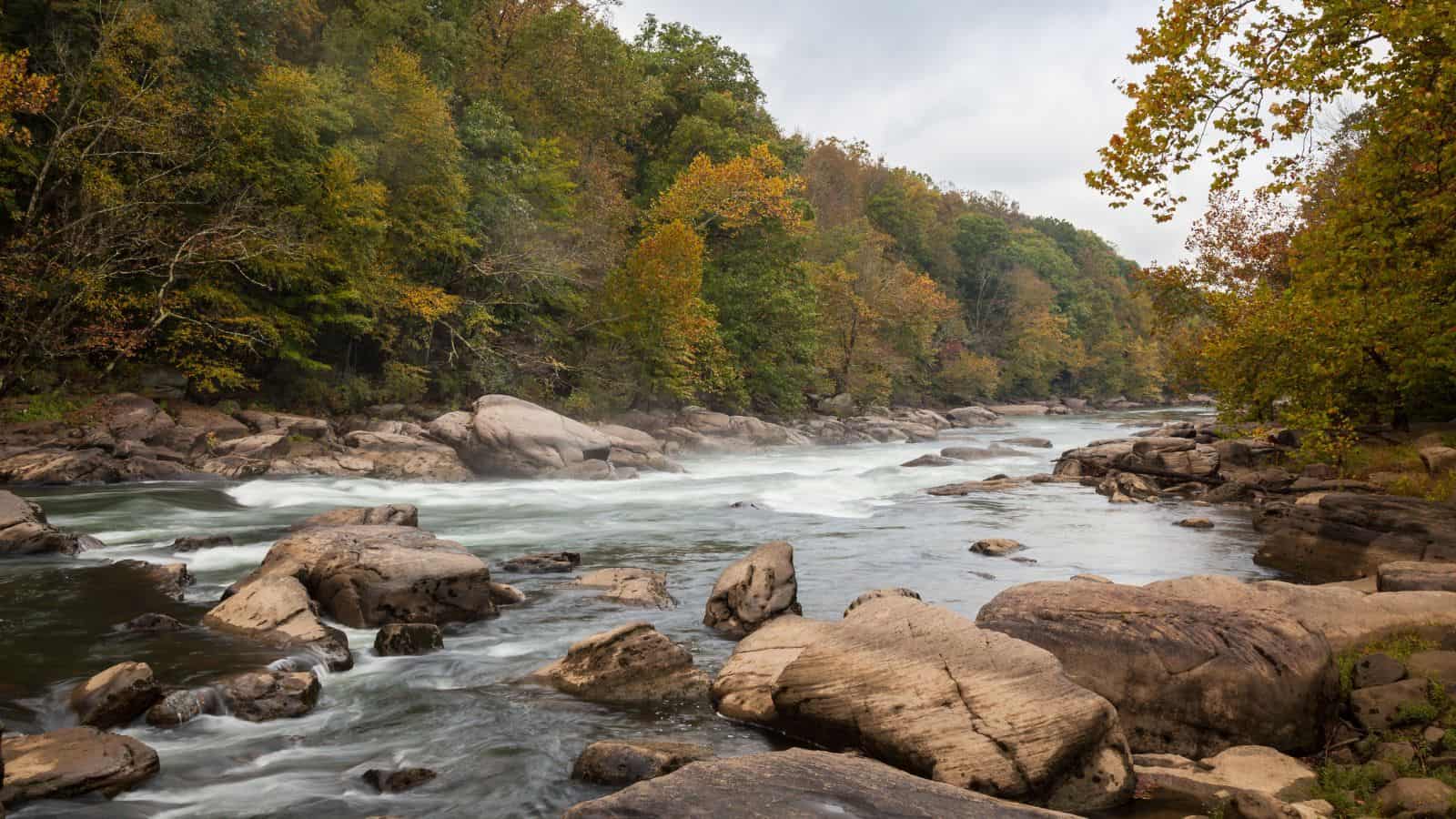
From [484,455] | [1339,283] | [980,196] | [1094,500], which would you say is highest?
[980,196]

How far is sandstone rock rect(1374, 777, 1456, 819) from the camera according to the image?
179 inches

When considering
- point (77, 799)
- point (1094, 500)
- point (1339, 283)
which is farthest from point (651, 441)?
point (77, 799)

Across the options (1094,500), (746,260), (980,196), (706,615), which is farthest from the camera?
(980,196)

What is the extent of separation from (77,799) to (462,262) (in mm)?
26573

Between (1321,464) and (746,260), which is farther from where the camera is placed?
(746,260)

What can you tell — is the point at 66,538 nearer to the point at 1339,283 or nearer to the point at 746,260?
the point at 1339,283

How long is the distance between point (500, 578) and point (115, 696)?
18.5 ft

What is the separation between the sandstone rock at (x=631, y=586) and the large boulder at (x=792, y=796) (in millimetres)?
6001

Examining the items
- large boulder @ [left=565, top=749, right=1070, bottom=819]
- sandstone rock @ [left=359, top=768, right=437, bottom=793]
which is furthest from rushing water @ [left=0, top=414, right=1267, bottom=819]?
large boulder @ [left=565, top=749, right=1070, bottom=819]

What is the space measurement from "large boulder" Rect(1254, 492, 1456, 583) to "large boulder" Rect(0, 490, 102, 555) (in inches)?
664

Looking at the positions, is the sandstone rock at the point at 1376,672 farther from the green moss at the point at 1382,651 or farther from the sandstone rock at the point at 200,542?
the sandstone rock at the point at 200,542

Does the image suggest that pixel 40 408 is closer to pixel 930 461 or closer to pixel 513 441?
pixel 513 441

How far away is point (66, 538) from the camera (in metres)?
11.9

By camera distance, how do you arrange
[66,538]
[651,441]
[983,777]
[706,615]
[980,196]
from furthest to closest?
[980,196], [651,441], [66,538], [706,615], [983,777]
